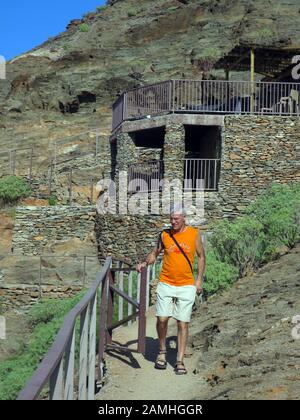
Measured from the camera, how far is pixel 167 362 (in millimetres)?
7004

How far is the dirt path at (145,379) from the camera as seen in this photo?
19.3ft

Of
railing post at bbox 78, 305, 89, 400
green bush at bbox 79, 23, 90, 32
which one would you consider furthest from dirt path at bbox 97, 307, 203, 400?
green bush at bbox 79, 23, 90, 32

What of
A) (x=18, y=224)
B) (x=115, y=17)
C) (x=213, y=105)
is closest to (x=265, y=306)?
(x=213, y=105)

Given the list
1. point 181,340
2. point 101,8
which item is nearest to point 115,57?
point 101,8

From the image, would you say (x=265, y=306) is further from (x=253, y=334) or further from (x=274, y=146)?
(x=274, y=146)

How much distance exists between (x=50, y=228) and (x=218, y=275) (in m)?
11.9

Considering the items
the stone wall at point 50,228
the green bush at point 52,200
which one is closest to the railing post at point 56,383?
the stone wall at point 50,228

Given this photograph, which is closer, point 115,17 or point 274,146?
point 274,146

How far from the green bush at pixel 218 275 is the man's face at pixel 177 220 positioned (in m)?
4.20

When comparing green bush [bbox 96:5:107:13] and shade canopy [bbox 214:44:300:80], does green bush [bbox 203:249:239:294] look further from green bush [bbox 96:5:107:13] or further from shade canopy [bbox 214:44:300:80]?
green bush [bbox 96:5:107:13]

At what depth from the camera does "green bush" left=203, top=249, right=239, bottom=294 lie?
10508 millimetres

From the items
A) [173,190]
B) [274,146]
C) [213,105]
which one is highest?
[213,105]

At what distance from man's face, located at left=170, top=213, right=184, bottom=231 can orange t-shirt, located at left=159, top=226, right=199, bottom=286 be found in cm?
9

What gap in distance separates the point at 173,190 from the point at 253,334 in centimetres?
1175
